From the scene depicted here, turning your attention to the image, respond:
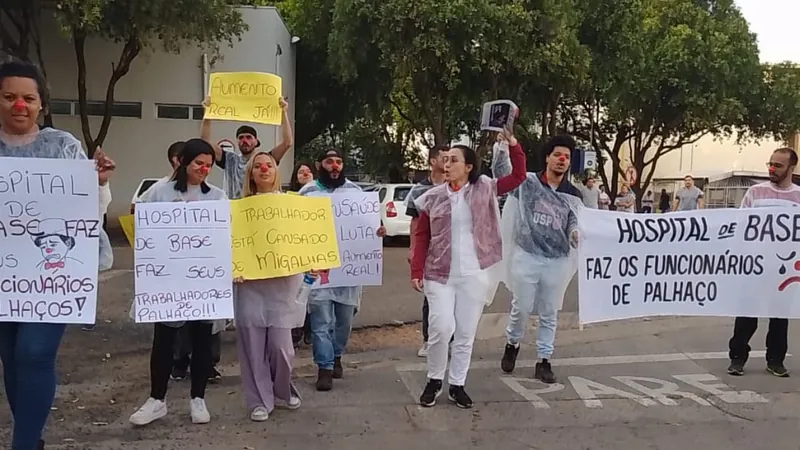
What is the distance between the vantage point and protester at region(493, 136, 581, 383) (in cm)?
615

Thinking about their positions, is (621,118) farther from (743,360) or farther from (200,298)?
(200,298)

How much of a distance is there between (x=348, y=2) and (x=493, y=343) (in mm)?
14965

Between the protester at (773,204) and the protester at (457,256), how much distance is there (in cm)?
205

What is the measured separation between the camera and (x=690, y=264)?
19.6 ft

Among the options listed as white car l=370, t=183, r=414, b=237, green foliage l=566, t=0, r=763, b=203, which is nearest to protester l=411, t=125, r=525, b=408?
white car l=370, t=183, r=414, b=237

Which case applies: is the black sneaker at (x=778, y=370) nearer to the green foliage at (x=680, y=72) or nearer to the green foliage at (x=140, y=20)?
the green foliage at (x=140, y=20)

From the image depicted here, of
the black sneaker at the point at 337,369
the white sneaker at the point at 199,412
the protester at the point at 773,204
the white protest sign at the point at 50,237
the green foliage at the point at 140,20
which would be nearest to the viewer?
the white protest sign at the point at 50,237

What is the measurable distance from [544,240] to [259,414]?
242 cm

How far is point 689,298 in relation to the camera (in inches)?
234

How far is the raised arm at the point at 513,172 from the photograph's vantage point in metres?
5.53

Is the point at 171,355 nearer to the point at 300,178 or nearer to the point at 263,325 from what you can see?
the point at 263,325

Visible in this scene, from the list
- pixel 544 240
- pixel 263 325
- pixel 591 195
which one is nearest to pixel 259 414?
pixel 263 325

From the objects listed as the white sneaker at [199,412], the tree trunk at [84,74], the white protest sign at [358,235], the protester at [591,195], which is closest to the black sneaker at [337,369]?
the white protest sign at [358,235]

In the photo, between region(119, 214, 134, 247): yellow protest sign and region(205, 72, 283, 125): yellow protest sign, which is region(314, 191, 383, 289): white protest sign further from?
region(119, 214, 134, 247): yellow protest sign
